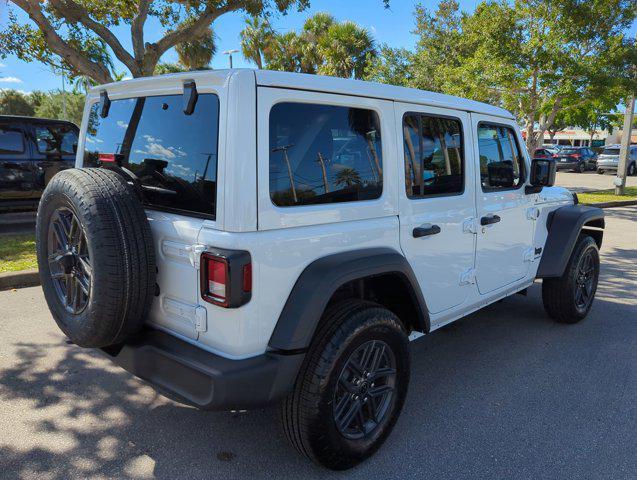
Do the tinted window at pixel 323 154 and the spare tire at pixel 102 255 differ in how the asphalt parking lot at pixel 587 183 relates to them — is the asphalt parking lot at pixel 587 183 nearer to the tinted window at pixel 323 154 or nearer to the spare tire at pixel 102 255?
the tinted window at pixel 323 154

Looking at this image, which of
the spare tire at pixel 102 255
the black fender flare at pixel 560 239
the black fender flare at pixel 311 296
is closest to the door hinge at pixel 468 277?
the black fender flare at pixel 311 296

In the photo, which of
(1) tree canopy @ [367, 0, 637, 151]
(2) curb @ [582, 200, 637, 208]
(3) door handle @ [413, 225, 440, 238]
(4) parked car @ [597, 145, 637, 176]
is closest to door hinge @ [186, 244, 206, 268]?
(3) door handle @ [413, 225, 440, 238]

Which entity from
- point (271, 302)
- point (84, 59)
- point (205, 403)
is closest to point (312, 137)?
point (271, 302)

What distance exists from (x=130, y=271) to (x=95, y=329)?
12.8 inches

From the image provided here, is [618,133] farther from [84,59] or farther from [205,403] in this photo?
[205,403]

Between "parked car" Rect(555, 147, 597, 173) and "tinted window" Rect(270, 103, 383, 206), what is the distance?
1145 inches

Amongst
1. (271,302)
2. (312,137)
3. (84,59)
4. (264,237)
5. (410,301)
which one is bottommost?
(410,301)

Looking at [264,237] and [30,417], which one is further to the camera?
[30,417]

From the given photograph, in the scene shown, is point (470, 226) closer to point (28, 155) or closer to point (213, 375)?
point (213, 375)

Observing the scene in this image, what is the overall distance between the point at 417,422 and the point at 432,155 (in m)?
1.63

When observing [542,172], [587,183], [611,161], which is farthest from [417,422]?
[611,161]

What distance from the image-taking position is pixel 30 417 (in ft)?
9.70

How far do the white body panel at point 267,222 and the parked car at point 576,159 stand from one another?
93.9 feet

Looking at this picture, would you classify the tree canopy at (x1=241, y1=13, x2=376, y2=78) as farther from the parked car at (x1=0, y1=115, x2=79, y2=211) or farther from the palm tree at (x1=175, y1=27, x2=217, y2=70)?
the parked car at (x1=0, y1=115, x2=79, y2=211)
